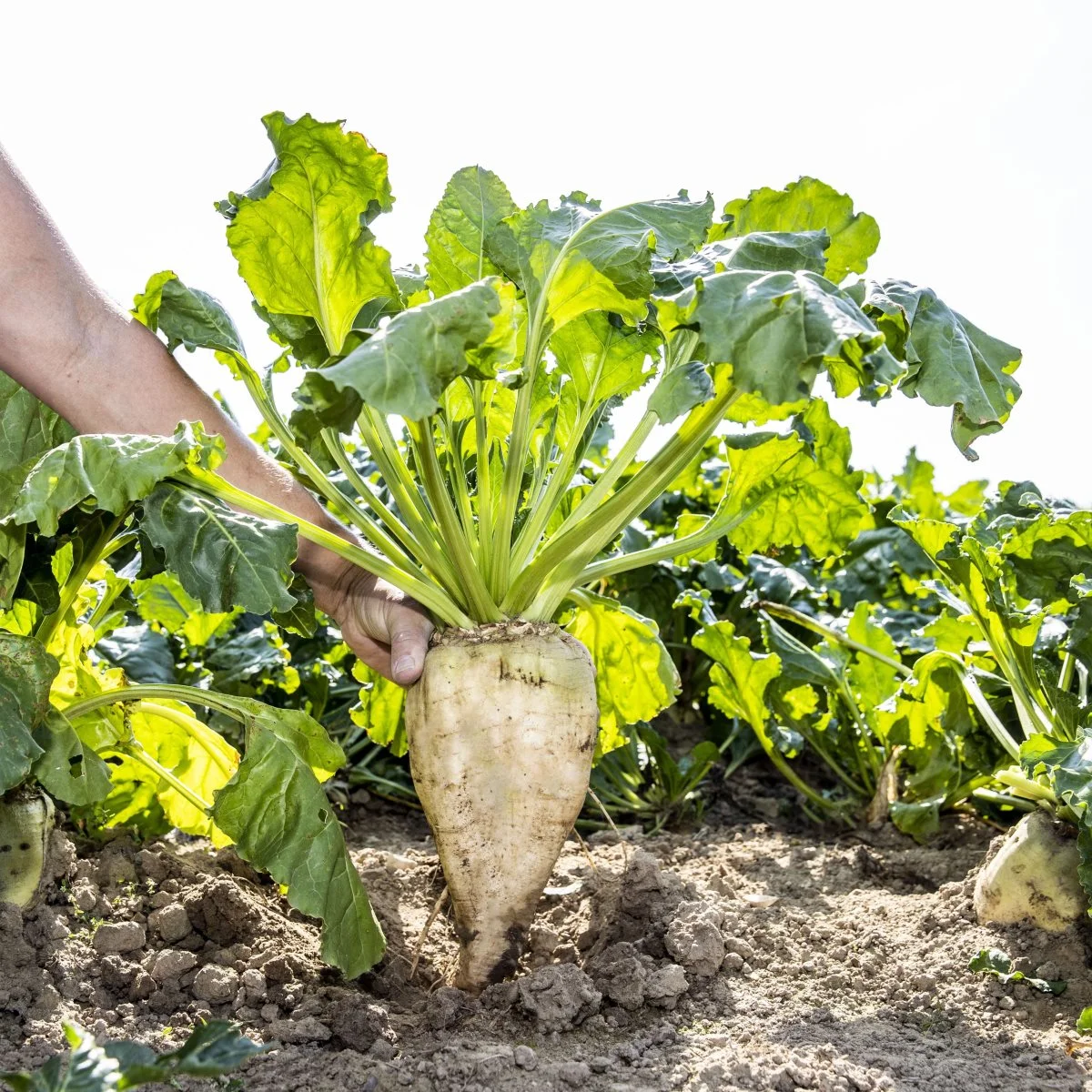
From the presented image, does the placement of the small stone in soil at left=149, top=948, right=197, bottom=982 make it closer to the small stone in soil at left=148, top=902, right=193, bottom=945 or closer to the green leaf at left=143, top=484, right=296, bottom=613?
the small stone in soil at left=148, top=902, right=193, bottom=945

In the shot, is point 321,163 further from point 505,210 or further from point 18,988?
point 18,988

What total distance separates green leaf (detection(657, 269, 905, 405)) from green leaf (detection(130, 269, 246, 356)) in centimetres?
98

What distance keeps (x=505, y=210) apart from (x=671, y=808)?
1.86m

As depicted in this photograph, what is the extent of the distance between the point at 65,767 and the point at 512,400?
43.8 inches

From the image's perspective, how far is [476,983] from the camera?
2.04 m

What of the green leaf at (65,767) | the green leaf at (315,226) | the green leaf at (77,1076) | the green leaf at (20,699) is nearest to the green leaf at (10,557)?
the green leaf at (20,699)

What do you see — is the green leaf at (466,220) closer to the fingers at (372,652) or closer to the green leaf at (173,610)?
the fingers at (372,652)

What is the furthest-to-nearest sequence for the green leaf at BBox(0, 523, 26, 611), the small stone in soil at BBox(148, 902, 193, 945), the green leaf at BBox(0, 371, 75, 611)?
the green leaf at BBox(0, 371, 75, 611) → the small stone in soil at BBox(148, 902, 193, 945) → the green leaf at BBox(0, 523, 26, 611)

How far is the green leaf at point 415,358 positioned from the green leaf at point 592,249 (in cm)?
36

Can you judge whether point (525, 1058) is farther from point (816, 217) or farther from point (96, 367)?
point (816, 217)

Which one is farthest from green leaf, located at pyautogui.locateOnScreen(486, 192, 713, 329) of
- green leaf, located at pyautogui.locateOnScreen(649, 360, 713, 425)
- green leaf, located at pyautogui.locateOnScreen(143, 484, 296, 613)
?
green leaf, located at pyautogui.locateOnScreen(143, 484, 296, 613)

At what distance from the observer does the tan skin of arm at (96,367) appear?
1.98m

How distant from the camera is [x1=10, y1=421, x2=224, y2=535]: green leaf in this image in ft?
5.50

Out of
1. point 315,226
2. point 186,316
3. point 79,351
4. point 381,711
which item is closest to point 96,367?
point 79,351
